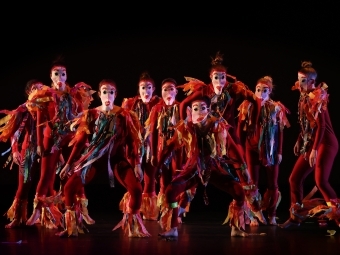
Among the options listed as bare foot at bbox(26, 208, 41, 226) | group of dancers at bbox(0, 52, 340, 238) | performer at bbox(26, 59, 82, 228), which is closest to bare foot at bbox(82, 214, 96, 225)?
group of dancers at bbox(0, 52, 340, 238)

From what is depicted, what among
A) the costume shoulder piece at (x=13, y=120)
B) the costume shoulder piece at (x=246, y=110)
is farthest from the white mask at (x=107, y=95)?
the costume shoulder piece at (x=246, y=110)

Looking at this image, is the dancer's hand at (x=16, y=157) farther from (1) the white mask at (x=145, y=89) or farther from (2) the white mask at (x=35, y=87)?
(1) the white mask at (x=145, y=89)

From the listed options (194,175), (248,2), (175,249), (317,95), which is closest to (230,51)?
(248,2)

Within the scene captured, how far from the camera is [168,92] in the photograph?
641 cm

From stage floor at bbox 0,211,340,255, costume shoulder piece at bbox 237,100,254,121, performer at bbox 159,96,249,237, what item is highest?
costume shoulder piece at bbox 237,100,254,121

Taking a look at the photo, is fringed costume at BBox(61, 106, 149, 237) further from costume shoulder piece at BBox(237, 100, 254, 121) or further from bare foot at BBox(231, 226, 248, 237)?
costume shoulder piece at BBox(237, 100, 254, 121)

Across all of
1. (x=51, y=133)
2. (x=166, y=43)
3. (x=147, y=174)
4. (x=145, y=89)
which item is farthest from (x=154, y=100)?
(x=166, y=43)

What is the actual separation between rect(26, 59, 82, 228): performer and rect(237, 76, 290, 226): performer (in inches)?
64.2

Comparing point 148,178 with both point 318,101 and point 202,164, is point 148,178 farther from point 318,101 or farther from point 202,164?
Result: point 318,101

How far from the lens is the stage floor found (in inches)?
Result: 186

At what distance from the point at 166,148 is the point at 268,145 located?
127 centimetres

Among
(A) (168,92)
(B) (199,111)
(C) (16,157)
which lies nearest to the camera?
(B) (199,111)

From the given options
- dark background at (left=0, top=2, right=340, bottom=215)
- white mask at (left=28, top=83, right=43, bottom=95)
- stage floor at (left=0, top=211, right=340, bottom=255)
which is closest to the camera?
stage floor at (left=0, top=211, right=340, bottom=255)

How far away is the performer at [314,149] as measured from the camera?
579 centimetres
